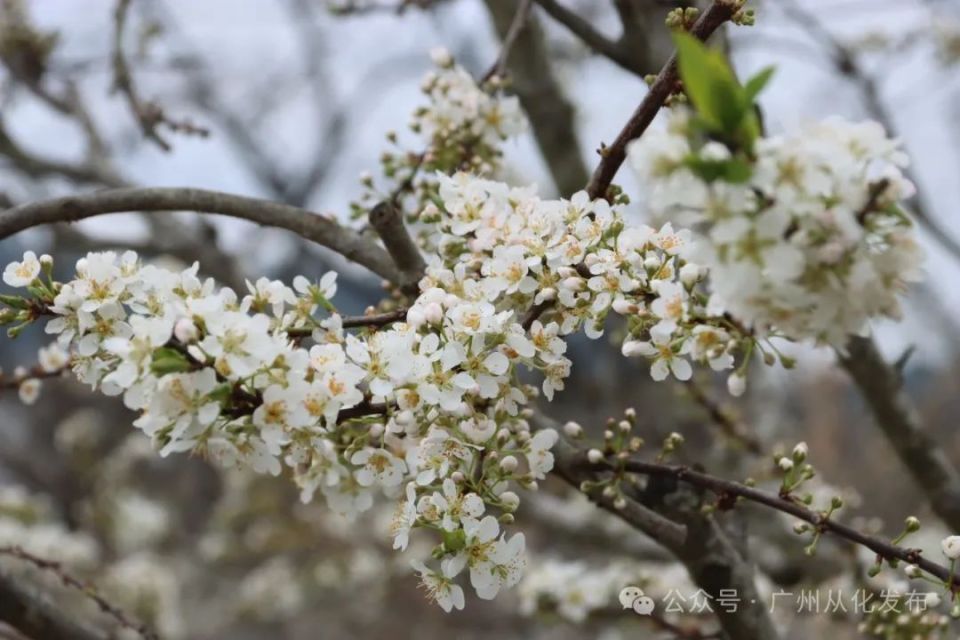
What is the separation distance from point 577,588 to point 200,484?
7100 millimetres

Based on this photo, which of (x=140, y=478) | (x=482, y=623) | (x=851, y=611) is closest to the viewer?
(x=851, y=611)

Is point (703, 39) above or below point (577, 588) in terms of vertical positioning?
above

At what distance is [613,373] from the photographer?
6.94m

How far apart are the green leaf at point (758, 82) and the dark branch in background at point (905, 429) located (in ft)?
5.22

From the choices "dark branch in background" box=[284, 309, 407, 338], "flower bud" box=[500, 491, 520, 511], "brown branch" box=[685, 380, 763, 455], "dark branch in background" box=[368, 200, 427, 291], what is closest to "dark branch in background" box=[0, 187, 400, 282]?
"dark branch in background" box=[368, 200, 427, 291]

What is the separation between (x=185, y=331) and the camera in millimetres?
939

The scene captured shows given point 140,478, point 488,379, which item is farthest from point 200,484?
point 488,379

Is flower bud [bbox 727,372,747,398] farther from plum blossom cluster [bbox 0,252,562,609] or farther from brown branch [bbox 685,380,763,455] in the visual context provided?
brown branch [bbox 685,380,763,455]

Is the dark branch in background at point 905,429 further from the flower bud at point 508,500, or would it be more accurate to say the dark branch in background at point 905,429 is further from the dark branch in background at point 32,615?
the dark branch in background at point 32,615

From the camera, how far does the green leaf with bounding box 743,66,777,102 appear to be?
797mm

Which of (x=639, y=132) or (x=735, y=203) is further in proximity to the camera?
(x=639, y=132)

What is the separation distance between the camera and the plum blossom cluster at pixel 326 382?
97 centimetres

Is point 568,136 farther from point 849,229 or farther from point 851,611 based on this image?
point 849,229

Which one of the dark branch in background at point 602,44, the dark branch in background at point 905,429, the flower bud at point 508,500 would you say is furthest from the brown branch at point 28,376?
the dark branch in background at point 905,429
